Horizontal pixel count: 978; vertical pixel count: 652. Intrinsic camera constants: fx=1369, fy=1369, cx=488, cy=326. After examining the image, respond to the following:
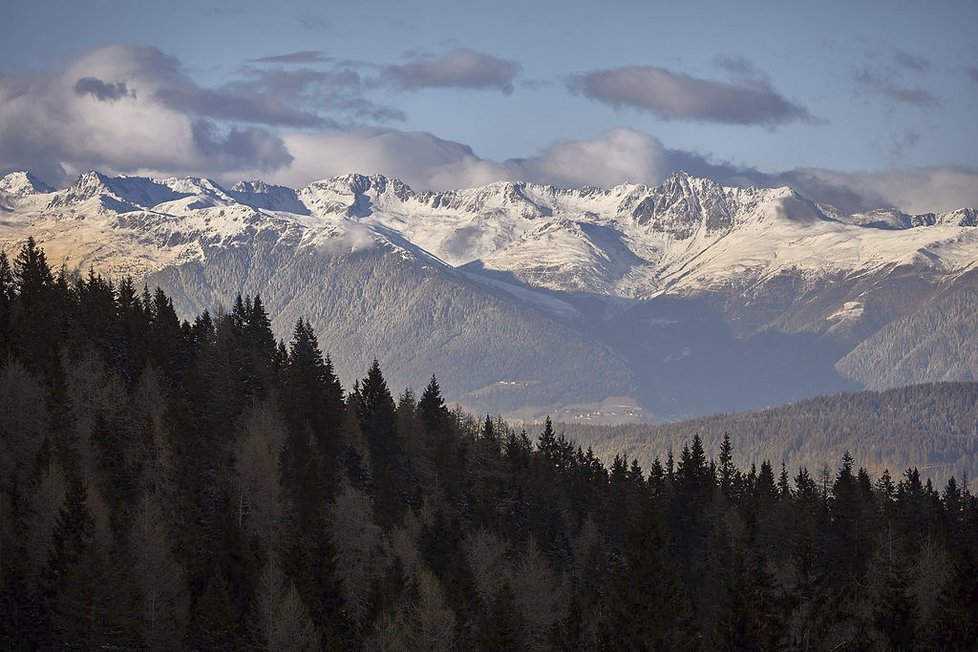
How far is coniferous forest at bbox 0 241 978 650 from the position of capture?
292 feet

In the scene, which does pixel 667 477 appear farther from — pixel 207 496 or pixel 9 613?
pixel 9 613

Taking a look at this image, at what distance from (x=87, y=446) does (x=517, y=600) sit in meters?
36.8

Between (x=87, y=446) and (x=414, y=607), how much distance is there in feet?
96.8

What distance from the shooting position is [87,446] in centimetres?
10850

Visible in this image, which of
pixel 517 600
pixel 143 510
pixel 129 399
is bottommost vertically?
pixel 517 600

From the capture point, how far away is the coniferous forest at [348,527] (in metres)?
89.0

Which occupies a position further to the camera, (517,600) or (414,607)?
(517,600)

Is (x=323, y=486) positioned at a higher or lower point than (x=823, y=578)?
higher

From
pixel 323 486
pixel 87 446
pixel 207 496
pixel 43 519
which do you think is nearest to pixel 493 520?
pixel 323 486

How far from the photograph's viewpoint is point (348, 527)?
115188mm

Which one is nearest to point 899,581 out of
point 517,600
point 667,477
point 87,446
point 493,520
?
point 517,600

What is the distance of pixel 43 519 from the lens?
93625 millimetres

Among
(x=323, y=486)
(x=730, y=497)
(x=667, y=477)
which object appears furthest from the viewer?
(x=667, y=477)

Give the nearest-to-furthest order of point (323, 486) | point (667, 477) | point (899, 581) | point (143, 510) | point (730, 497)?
1. point (899, 581)
2. point (143, 510)
3. point (323, 486)
4. point (730, 497)
5. point (667, 477)
